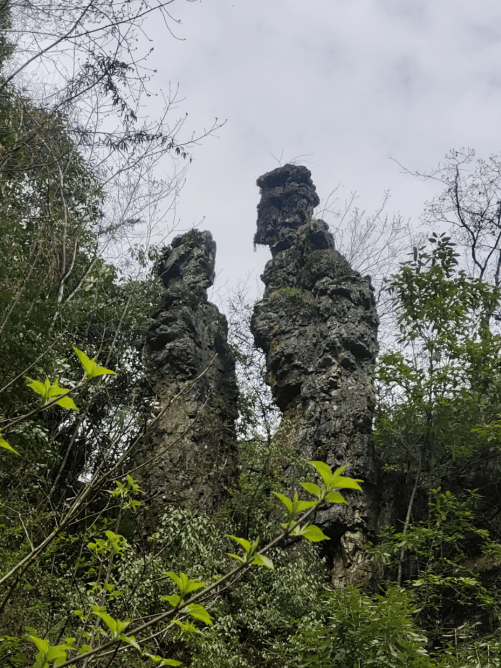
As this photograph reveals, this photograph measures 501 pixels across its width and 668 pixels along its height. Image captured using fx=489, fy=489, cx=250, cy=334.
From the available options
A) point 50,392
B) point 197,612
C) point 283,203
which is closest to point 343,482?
point 197,612

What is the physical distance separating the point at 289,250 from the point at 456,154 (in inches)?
196

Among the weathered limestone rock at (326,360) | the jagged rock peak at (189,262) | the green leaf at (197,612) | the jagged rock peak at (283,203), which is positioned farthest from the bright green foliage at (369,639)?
the jagged rock peak at (283,203)

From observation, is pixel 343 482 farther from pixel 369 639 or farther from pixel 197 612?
pixel 369 639

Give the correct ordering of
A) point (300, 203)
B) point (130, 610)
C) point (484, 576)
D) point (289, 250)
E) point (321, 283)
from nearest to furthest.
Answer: point (130, 610) < point (484, 576) < point (321, 283) < point (289, 250) < point (300, 203)

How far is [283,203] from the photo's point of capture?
1565 cm

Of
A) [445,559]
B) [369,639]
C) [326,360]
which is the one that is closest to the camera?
[369,639]

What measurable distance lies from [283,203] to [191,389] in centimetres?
892

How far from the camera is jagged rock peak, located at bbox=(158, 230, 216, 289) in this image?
486 inches

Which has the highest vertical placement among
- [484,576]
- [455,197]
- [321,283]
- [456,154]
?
[456,154]

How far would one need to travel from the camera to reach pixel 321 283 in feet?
39.1

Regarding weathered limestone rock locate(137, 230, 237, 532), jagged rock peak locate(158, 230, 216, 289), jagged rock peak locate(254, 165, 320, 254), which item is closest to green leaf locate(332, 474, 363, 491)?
weathered limestone rock locate(137, 230, 237, 532)

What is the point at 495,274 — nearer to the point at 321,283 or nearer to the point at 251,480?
the point at 321,283

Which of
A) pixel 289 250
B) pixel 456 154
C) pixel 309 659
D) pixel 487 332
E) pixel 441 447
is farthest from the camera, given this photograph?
pixel 289 250

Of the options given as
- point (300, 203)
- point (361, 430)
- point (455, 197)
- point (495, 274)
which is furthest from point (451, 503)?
point (300, 203)
